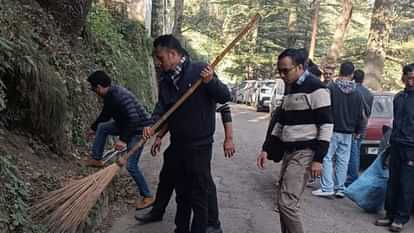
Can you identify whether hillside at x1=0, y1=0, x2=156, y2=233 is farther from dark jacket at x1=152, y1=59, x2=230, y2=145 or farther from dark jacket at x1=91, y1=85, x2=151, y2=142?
dark jacket at x1=152, y1=59, x2=230, y2=145

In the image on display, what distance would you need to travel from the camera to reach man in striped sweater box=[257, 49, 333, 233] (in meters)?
4.51

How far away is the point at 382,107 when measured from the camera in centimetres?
1031

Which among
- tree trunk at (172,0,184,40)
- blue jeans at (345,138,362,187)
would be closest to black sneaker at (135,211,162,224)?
blue jeans at (345,138,362,187)

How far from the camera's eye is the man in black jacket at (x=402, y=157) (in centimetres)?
593

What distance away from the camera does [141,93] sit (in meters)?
14.1

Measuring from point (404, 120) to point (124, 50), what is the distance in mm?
9513

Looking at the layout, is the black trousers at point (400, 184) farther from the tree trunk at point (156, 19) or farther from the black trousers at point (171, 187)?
the tree trunk at point (156, 19)

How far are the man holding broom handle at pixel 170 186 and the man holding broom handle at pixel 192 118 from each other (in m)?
0.22

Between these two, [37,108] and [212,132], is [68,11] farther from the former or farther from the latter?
[212,132]

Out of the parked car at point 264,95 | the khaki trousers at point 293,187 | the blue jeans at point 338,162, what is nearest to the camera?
the khaki trousers at point 293,187

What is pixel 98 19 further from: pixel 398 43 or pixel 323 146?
pixel 398 43

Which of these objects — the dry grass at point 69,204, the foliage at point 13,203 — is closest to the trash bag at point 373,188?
the dry grass at point 69,204

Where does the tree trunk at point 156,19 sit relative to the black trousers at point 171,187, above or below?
above

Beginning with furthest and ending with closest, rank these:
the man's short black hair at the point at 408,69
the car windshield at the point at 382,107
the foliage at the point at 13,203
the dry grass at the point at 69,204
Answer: the car windshield at the point at 382,107 < the man's short black hair at the point at 408,69 < the dry grass at the point at 69,204 < the foliage at the point at 13,203
